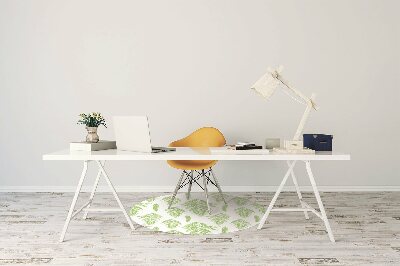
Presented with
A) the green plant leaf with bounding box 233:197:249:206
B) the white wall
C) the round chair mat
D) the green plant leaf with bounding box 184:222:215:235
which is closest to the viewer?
the green plant leaf with bounding box 184:222:215:235

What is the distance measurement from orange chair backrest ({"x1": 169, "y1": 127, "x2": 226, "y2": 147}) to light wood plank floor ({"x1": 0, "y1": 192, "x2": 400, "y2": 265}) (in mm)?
1012

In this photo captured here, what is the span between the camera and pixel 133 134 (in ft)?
10.0

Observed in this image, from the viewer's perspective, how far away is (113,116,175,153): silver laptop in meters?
2.95

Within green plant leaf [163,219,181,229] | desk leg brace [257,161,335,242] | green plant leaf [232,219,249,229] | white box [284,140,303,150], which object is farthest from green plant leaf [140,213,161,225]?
white box [284,140,303,150]

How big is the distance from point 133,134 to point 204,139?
4.88ft

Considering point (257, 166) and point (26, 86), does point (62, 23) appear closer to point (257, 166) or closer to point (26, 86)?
point (26, 86)

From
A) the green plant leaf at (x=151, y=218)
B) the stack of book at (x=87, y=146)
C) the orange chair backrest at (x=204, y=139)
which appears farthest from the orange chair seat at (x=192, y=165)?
the stack of book at (x=87, y=146)

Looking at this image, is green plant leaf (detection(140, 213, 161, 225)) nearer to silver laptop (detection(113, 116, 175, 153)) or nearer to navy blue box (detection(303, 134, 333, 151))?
silver laptop (detection(113, 116, 175, 153))

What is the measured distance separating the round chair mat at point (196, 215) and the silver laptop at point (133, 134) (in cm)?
70

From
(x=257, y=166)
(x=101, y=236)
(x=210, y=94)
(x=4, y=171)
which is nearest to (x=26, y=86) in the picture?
(x=4, y=171)

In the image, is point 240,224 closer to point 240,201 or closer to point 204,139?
point 240,201

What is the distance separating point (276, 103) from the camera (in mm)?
5055

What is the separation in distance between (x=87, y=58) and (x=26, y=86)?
31.5 inches

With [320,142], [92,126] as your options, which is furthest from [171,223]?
[320,142]
